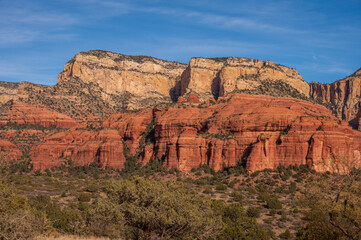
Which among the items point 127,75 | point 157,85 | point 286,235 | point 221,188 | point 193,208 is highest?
Result: point 127,75

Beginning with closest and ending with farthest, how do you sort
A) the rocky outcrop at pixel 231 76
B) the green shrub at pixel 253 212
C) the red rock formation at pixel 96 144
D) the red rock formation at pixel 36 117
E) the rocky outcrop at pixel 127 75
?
the green shrub at pixel 253 212 → the red rock formation at pixel 96 144 → the red rock formation at pixel 36 117 → the rocky outcrop at pixel 231 76 → the rocky outcrop at pixel 127 75

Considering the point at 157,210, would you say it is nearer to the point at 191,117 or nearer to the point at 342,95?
the point at 191,117

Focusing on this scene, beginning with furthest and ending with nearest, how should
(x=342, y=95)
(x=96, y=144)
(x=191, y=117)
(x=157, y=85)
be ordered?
(x=157, y=85)
(x=342, y=95)
(x=96, y=144)
(x=191, y=117)

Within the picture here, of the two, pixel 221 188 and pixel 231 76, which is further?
pixel 231 76

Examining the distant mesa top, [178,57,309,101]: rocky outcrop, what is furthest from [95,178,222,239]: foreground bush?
[178,57,309,101]: rocky outcrop

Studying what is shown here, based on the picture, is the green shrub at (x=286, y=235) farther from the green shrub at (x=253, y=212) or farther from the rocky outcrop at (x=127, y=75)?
the rocky outcrop at (x=127, y=75)

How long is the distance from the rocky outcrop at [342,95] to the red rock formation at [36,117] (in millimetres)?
105337

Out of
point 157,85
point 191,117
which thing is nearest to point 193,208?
point 191,117

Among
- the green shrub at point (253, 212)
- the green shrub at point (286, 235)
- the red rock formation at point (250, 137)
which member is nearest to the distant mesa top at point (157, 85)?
the red rock formation at point (250, 137)

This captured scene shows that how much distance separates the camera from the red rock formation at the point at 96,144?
91688 millimetres

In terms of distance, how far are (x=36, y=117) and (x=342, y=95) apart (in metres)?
125

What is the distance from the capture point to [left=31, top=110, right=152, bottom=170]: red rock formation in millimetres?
91688

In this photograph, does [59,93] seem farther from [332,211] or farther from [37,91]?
[332,211]

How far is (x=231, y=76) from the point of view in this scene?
146750 millimetres
